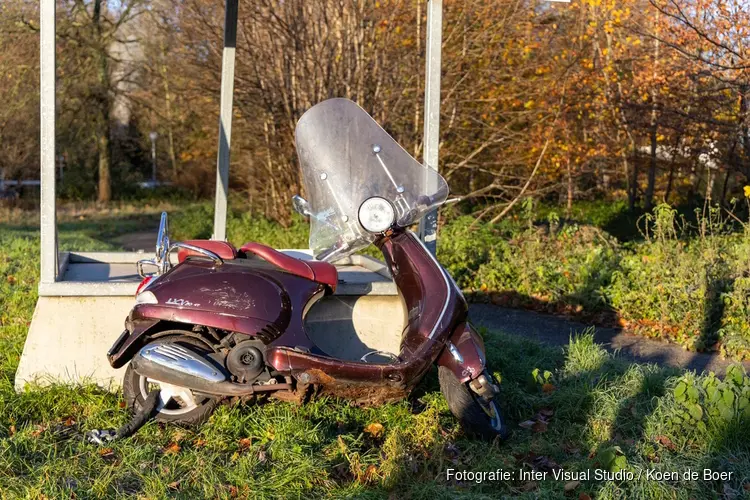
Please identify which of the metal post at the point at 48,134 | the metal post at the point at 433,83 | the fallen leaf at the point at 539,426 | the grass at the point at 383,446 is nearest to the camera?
the grass at the point at 383,446

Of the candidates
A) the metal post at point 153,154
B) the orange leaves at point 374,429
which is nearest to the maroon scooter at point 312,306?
the orange leaves at point 374,429

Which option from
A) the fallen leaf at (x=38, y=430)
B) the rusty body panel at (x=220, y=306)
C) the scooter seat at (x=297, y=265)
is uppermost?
the scooter seat at (x=297, y=265)

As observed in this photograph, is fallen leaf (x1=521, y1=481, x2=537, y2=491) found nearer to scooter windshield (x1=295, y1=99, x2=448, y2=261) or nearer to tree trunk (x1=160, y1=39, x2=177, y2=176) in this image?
scooter windshield (x1=295, y1=99, x2=448, y2=261)

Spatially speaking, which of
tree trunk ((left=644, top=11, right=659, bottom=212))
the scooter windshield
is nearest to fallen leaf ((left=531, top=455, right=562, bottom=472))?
the scooter windshield

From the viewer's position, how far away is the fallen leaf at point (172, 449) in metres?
4.12

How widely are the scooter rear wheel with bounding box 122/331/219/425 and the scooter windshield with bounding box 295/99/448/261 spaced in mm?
997

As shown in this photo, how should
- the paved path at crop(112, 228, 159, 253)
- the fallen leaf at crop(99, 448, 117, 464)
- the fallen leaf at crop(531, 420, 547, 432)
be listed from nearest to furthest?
the fallen leaf at crop(99, 448, 117, 464), the fallen leaf at crop(531, 420, 547, 432), the paved path at crop(112, 228, 159, 253)

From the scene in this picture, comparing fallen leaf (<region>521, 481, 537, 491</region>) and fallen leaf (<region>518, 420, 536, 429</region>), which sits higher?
fallen leaf (<region>518, 420, 536, 429</region>)

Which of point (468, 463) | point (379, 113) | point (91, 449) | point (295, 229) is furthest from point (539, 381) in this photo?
point (295, 229)

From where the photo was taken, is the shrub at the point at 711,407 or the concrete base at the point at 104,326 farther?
the concrete base at the point at 104,326

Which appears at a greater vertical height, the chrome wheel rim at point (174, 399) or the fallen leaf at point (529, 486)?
the chrome wheel rim at point (174, 399)

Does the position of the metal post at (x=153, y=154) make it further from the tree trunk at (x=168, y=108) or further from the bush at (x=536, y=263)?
the bush at (x=536, y=263)

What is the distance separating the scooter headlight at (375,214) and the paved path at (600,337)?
2.92m

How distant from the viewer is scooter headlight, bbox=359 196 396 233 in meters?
4.66
